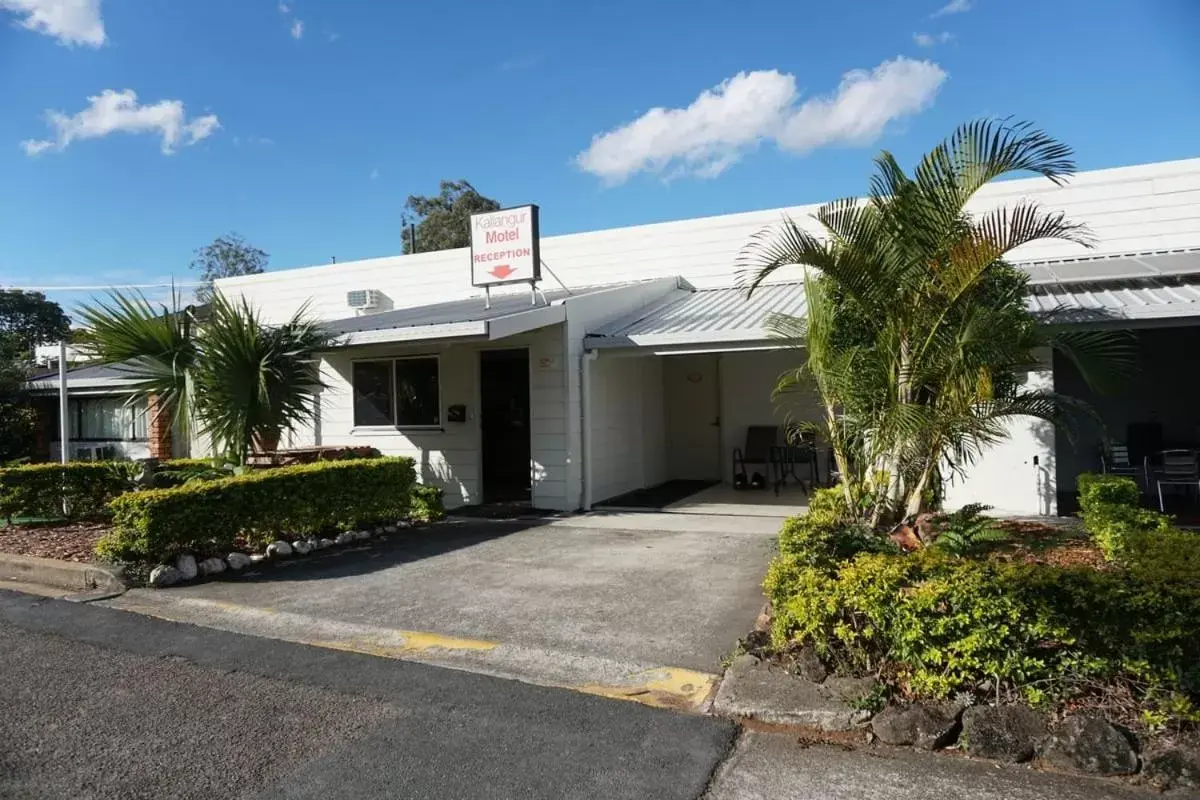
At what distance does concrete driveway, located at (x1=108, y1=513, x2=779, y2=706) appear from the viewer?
188 inches

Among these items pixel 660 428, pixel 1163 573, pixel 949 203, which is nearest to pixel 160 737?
pixel 1163 573

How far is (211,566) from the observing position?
23.9ft

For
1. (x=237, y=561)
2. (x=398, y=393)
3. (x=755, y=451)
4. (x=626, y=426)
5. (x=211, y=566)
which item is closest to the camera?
(x=211, y=566)

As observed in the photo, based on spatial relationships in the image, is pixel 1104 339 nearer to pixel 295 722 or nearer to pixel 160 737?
pixel 295 722

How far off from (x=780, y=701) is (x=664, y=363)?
1066 centimetres

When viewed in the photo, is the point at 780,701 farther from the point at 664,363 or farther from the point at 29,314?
the point at 29,314

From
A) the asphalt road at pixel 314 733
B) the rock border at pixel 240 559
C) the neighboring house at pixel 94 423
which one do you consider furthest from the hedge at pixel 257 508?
the neighboring house at pixel 94 423

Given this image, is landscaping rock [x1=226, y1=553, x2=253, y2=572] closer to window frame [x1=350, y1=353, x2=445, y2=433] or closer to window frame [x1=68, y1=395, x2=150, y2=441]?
window frame [x1=350, y1=353, x2=445, y2=433]

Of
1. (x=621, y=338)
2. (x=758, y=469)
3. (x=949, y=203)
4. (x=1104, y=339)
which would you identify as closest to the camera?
(x=949, y=203)

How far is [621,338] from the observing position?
1062 cm

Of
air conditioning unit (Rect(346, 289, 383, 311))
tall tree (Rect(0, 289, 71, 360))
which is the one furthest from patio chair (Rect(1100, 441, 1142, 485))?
tall tree (Rect(0, 289, 71, 360))

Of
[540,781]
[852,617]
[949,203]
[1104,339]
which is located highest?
[949,203]

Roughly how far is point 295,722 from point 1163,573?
13.9 ft

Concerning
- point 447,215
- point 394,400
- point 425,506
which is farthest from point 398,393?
point 447,215
